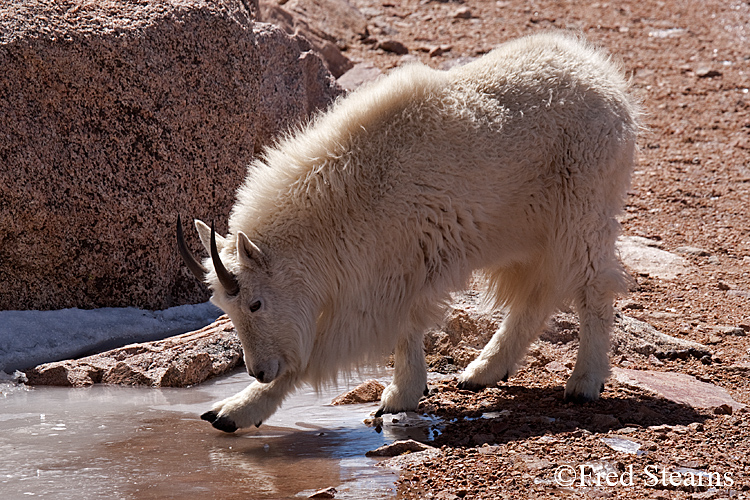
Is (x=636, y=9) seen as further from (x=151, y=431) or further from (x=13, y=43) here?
(x=151, y=431)

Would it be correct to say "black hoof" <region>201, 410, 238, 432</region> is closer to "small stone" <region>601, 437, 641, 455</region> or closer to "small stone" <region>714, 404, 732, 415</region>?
"small stone" <region>601, 437, 641, 455</region>

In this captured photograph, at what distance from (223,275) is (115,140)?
293cm

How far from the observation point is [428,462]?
15.2 ft

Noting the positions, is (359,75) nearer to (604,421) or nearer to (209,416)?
(209,416)

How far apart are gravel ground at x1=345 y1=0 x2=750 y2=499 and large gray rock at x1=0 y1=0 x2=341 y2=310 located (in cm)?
295

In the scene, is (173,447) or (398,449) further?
(173,447)

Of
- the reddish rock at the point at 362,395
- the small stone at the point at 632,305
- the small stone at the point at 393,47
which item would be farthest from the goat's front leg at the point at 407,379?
the small stone at the point at 393,47

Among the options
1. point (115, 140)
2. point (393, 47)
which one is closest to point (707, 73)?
point (393, 47)

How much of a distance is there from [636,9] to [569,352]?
11122 mm

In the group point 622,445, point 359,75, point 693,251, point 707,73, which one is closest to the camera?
point 622,445

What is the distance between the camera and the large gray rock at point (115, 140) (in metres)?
7.05

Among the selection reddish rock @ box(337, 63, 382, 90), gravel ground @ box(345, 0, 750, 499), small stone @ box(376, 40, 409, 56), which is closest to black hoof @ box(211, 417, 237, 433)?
gravel ground @ box(345, 0, 750, 499)

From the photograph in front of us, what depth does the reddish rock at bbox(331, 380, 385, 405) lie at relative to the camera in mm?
6148

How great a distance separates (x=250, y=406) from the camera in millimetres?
5430
